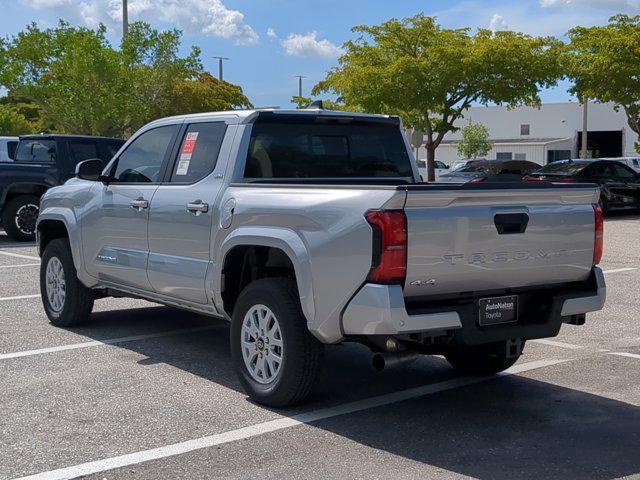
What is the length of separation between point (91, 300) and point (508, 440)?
4.56 meters

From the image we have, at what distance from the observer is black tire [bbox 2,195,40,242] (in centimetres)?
1645

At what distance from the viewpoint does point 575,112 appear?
6675 centimetres

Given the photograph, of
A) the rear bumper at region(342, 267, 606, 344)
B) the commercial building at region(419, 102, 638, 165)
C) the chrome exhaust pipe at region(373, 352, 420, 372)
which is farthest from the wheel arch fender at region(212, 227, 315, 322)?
the commercial building at region(419, 102, 638, 165)

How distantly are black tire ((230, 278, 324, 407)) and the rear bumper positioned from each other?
426 millimetres

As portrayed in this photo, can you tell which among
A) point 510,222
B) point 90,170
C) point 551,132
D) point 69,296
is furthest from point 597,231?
point 551,132

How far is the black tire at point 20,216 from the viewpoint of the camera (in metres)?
16.5

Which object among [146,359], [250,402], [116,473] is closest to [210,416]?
[250,402]

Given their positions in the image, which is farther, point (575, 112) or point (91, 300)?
point (575, 112)

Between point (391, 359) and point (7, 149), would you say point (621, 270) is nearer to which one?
point (391, 359)

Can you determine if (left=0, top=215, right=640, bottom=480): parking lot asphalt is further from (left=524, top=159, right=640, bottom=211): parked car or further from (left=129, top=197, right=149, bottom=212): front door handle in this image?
(left=524, top=159, right=640, bottom=211): parked car

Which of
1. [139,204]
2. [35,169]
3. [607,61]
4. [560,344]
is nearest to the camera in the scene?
[139,204]

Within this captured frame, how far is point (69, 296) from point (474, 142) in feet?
195

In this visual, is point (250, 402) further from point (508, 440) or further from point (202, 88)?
point (202, 88)

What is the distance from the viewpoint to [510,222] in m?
5.34
